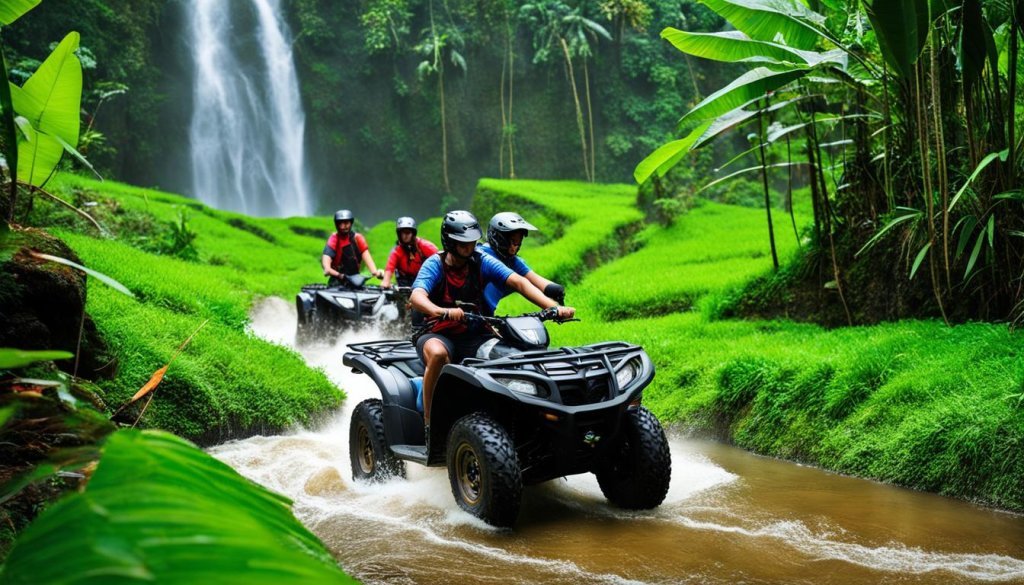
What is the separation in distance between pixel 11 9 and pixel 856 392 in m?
6.47

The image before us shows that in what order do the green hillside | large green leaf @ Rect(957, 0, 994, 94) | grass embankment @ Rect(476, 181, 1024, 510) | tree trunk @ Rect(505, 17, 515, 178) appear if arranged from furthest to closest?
tree trunk @ Rect(505, 17, 515, 178) → large green leaf @ Rect(957, 0, 994, 94) → the green hillside → grass embankment @ Rect(476, 181, 1024, 510)

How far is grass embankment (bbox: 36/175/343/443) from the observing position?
715cm

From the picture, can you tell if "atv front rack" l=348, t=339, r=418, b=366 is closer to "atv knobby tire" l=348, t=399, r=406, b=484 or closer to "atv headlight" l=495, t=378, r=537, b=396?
"atv knobby tire" l=348, t=399, r=406, b=484

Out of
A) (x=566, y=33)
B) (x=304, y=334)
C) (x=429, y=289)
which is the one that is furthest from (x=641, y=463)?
(x=566, y=33)

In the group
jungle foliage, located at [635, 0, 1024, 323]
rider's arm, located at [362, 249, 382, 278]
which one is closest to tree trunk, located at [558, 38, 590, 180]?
rider's arm, located at [362, 249, 382, 278]

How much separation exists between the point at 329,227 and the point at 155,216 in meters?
11.2

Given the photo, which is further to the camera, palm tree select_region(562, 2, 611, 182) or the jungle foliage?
palm tree select_region(562, 2, 611, 182)

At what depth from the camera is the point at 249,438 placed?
25.2 feet

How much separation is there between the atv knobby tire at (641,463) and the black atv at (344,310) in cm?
634

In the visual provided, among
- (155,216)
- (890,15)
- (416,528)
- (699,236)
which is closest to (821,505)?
(416,528)

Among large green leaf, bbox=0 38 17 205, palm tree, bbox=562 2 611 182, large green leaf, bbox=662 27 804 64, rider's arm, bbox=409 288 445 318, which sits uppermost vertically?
palm tree, bbox=562 2 611 182

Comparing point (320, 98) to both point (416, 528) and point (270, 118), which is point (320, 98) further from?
Answer: point (416, 528)

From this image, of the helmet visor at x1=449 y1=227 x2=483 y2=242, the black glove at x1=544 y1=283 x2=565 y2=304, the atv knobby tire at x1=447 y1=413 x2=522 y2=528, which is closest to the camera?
the atv knobby tire at x1=447 y1=413 x2=522 y2=528

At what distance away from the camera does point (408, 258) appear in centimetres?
1104
